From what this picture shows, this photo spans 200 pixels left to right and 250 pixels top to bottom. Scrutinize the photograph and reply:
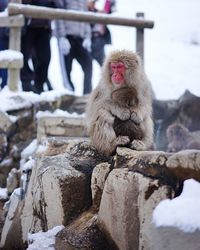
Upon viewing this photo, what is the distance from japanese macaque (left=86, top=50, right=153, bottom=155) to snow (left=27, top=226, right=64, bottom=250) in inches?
A: 25.9

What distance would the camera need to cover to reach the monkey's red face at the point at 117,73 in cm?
368

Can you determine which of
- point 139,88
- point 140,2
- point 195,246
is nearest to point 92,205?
point 139,88

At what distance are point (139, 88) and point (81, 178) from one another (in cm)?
75

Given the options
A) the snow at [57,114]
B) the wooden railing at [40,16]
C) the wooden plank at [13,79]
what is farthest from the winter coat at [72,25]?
the snow at [57,114]

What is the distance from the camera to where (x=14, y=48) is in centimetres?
624

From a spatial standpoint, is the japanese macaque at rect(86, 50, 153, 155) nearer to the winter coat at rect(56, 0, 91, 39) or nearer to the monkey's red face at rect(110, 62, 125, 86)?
the monkey's red face at rect(110, 62, 125, 86)

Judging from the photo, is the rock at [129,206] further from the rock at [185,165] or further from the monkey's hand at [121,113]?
the monkey's hand at [121,113]

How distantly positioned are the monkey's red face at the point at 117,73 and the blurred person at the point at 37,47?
2.90m

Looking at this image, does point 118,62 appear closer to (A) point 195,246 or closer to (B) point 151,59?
(A) point 195,246

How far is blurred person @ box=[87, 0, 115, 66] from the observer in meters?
7.14

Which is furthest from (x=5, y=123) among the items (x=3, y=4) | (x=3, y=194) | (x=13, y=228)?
(x=13, y=228)

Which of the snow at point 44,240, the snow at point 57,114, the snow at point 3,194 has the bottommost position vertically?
the snow at point 3,194

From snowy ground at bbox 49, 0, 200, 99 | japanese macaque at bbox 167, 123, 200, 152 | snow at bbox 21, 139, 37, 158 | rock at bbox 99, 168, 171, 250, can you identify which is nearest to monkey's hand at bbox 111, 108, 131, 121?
rock at bbox 99, 168, 171, 250

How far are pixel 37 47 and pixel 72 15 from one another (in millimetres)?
579
